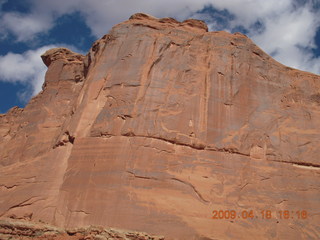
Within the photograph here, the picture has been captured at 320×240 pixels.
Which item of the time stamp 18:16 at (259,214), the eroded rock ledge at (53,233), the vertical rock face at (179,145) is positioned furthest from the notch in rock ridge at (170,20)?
the eroded rock ledge at (53,233)

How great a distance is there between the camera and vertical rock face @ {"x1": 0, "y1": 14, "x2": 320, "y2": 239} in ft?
48.3

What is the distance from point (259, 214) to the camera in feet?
51.2

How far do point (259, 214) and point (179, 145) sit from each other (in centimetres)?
467

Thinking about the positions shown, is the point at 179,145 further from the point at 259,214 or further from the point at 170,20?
the point at 170,20

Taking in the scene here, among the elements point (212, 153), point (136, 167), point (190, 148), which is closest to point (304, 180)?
point (212, 153)

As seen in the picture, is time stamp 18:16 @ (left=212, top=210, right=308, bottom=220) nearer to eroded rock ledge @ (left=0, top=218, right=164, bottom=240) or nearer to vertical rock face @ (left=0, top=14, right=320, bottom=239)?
vertical rock face @ (left=0, top=14, right=320, bottom=239)

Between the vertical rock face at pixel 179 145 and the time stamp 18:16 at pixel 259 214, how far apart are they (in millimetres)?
50

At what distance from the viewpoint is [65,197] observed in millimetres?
15305

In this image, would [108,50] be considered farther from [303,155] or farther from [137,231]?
[303,155]

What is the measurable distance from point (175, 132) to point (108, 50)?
6.69 metres

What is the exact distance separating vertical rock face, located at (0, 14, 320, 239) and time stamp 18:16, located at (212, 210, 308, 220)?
0.05 metres

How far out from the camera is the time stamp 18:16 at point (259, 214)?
15000 millimetres

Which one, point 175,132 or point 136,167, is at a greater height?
point 175,132

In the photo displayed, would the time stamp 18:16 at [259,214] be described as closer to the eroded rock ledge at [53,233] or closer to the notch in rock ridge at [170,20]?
the eroded rock ledge at [53,233]
